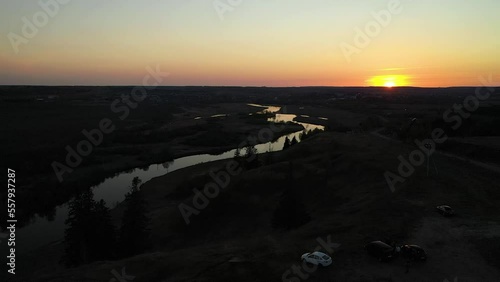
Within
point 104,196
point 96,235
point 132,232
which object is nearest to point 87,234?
point 96,235

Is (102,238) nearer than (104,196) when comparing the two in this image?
Yes

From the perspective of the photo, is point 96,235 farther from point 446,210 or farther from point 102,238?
point 446,210

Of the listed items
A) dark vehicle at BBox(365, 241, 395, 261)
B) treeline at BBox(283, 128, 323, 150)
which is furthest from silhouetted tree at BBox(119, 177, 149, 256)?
treeline at BBox(283, 128, 323, 150)

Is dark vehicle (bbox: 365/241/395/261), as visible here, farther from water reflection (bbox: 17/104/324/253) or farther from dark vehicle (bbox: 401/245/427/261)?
water reflection (bbox: 17/104/324/253)

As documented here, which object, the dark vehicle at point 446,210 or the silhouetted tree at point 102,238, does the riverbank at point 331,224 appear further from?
the silhouetted tree at point 102,238

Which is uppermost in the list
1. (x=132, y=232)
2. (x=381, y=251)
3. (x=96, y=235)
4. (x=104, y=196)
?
(x=381, y=251)

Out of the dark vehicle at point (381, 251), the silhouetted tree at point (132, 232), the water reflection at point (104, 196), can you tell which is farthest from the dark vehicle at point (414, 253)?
the water reflection at point (104, 196)
